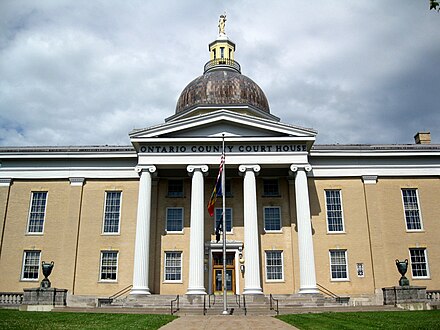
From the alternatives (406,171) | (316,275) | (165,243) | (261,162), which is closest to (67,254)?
(165,243)

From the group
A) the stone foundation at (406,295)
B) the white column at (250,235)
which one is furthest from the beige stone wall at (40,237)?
the stone foundation at (406,295)

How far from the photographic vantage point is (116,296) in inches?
1203

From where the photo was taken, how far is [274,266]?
31.4 m

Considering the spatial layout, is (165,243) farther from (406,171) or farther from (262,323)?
(406,171)

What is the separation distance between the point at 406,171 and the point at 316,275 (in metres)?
10.3

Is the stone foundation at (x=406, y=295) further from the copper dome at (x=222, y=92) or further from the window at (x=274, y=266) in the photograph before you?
the copper dome at (x=222, y=92)

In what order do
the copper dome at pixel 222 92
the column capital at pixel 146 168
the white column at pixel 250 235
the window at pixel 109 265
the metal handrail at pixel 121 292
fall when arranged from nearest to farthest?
the white column at pixel 250 235 → the column capital at pixel 146 168 → the metal handrail at pixel 121 292 → the window at pixel 109 265 → the copper dome at pixel 222 92

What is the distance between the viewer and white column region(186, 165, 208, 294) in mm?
28016

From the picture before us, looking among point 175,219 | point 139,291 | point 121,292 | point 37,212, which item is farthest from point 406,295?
point 37,212

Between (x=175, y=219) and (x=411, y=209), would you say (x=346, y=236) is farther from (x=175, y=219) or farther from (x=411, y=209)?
(x=175, y=219)

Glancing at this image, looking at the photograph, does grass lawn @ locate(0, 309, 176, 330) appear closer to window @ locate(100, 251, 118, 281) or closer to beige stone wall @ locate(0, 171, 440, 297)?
window @ locate(100, 251, 118, 281)

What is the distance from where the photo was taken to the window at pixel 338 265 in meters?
31.0

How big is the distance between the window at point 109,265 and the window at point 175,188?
5.82m

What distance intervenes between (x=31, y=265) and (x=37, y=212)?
3.79m
